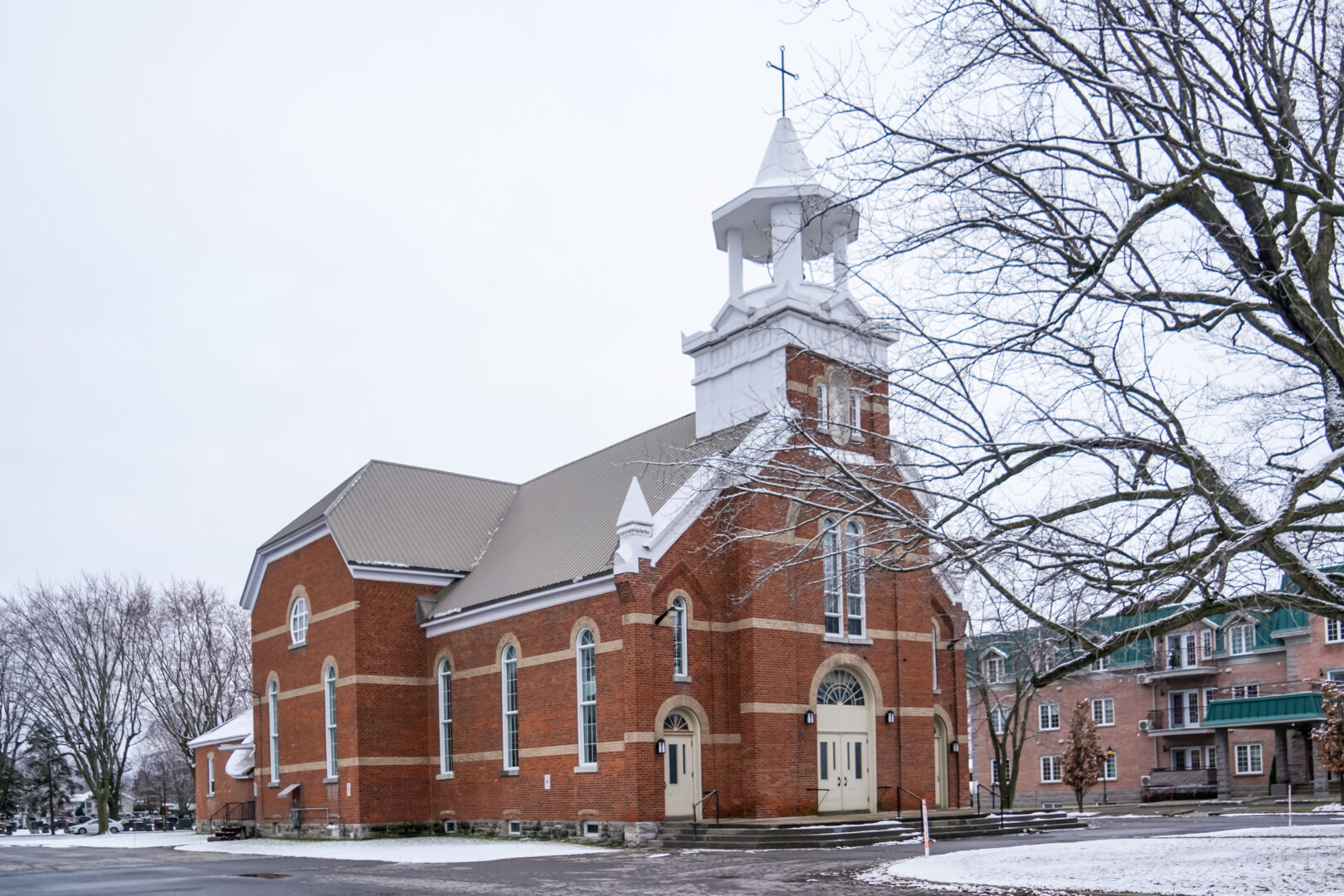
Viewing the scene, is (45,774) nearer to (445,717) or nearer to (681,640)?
(445,717)

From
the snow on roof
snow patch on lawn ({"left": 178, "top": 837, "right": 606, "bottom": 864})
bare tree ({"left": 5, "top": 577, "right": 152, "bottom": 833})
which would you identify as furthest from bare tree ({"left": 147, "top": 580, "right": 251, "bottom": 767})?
snow patch on lawn ({"left": 178, "top": 837, "right": 606, "bottom": 864})

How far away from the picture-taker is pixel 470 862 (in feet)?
76.4

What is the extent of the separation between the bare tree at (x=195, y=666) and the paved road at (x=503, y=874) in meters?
33.8

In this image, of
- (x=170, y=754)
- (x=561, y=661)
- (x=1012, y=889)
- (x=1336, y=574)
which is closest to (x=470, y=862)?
(x=561, y=661)

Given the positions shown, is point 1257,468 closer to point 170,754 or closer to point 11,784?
point 11,784

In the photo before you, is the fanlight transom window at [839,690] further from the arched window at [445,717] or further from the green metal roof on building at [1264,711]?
the green metal roof on building at [1264,711]

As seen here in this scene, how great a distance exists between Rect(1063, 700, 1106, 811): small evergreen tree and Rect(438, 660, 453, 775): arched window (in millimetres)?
27942

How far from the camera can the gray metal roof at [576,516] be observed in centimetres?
2983

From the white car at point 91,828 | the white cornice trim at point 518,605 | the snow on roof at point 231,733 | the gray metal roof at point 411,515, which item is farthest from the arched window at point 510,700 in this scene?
the white car at point 91,828

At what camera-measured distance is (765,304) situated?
3084cm

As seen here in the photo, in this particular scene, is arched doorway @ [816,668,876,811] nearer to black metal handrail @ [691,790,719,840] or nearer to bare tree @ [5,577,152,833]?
black metal handrail @ [691,790,719,840]

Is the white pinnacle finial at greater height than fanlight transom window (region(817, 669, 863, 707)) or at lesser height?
greater

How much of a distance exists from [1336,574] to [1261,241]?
390 cm

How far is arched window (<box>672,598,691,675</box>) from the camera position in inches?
1109
